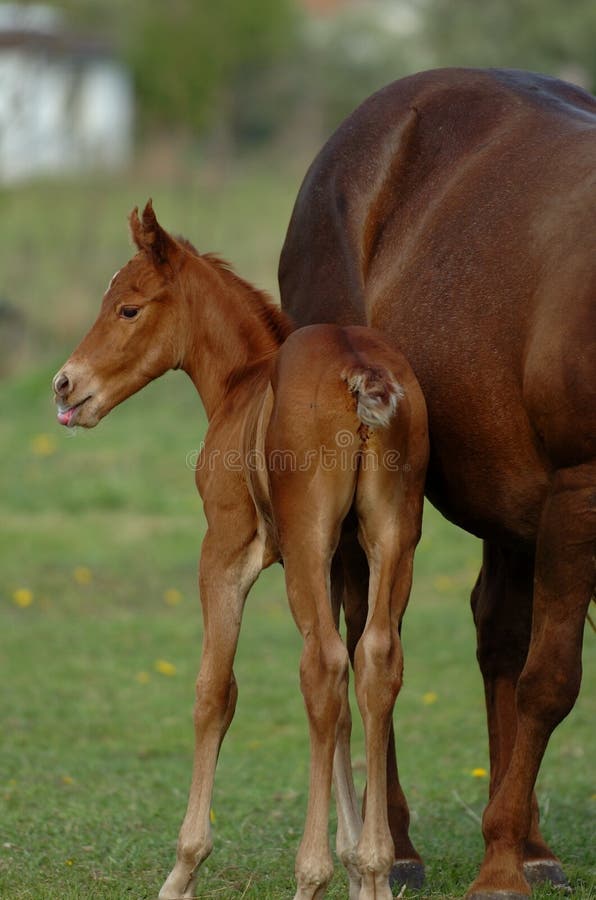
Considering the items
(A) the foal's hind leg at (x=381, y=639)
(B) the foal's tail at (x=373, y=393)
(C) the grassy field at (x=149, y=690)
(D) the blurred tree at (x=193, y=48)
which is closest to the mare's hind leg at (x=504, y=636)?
(C) the grassy field at (x=149, y=690)

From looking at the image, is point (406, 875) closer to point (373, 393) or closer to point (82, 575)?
point (373, 393)

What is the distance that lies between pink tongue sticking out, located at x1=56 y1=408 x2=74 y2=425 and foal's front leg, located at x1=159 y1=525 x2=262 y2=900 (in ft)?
1.92

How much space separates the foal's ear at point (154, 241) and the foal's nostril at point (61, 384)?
417mm

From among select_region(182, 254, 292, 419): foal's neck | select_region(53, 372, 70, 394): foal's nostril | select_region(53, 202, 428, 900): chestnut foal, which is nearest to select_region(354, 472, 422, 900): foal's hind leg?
select_region(53, 202, 428, 900): chestnut foal

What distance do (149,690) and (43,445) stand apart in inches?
217

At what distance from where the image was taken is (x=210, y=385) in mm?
4094

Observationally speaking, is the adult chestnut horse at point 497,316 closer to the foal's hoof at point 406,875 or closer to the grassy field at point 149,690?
the foal's hoof at point 406,875

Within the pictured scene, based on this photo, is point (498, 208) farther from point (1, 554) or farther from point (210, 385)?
point (1, 554)

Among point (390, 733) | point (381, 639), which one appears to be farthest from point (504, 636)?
point (381, 639)

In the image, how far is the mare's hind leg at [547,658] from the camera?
3.46 m

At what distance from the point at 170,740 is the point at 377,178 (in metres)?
3.45

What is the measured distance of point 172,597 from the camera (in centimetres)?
942

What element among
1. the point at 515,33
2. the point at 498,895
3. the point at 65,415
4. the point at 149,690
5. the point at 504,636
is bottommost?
the point at 149,690

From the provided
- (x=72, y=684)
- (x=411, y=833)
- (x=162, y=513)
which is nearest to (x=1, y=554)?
(x=162, y=513)
